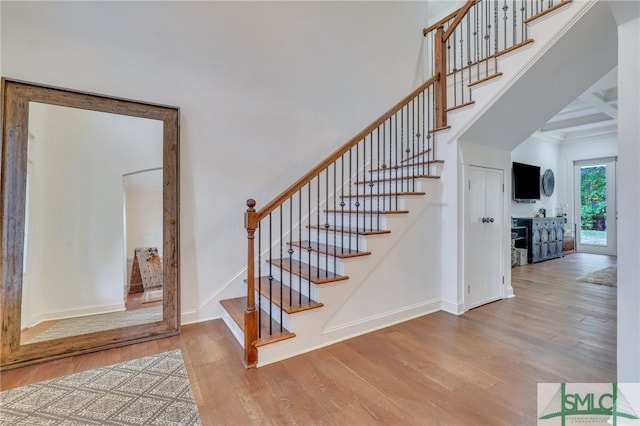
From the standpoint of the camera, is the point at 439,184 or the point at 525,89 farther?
the point at 439,184

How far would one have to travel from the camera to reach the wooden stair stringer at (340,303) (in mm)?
2197

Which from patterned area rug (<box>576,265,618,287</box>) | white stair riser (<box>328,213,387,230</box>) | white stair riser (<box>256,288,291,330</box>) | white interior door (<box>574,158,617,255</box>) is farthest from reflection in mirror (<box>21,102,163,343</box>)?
white interior door (<box>574,158,617,255</box>)

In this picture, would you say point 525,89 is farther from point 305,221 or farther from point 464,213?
point 305,221

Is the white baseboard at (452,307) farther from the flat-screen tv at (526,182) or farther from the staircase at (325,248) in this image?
the flat-screen tv at (526,182)

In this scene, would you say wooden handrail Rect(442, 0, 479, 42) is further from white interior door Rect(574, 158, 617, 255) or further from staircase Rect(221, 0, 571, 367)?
white interior door Rect(574, 158, 617, 255)

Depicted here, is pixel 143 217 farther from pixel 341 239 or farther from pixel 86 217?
pixel 341 239

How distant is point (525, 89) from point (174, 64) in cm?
340

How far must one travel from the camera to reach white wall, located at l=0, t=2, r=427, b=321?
233cm

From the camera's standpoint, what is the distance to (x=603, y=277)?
4.41 metres

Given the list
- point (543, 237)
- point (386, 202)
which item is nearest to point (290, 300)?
point (386, 202)

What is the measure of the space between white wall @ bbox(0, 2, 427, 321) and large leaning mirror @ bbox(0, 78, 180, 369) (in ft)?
0.59

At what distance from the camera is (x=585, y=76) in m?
2.68

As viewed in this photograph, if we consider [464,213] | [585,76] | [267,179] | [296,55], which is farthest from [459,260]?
[296,55]

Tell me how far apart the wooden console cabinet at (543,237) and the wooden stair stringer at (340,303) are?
4.33 m
